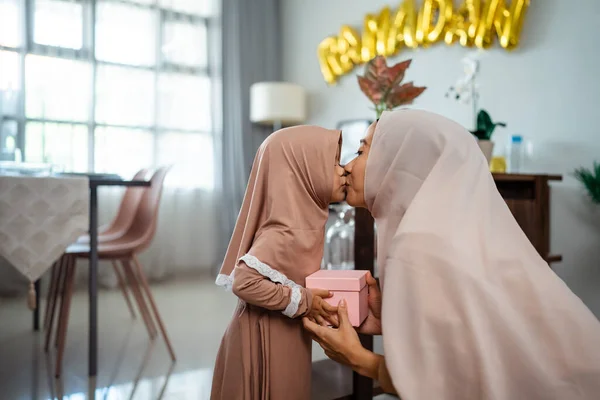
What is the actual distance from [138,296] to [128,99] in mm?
2264

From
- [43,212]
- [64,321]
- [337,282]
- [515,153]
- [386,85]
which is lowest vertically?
[64,321]

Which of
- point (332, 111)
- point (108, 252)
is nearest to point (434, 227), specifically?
point (108, 252)

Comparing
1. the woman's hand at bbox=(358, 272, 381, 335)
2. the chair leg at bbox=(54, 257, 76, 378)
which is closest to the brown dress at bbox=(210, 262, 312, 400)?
the woman's hand at bbox=(358, 272, 381, 335)

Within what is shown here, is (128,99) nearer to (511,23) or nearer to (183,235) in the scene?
(183,235)

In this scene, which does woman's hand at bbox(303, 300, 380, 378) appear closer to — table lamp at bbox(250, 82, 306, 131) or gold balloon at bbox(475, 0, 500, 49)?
gold balloon at bbox(475, 0, 500, 49)

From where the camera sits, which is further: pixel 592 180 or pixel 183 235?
pixel 183 235

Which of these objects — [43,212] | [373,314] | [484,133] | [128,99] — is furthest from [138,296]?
[128,99]

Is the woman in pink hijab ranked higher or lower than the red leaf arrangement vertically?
lower

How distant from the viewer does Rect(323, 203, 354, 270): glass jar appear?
236 cm

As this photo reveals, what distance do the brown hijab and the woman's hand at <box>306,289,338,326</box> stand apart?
2.4 inches

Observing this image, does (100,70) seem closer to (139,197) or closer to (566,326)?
(139,197)

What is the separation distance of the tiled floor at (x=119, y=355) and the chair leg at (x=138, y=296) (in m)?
0.06

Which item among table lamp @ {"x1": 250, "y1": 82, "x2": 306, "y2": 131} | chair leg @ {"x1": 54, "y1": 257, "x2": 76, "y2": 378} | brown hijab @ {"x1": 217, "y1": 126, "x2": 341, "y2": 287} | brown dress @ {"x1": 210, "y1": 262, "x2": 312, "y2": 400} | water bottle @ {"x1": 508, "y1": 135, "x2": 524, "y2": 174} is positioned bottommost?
chair leg @ {"x1": 54, "y1": 257, "x2": 76, "y2": 378}

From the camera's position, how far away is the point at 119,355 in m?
2.51
